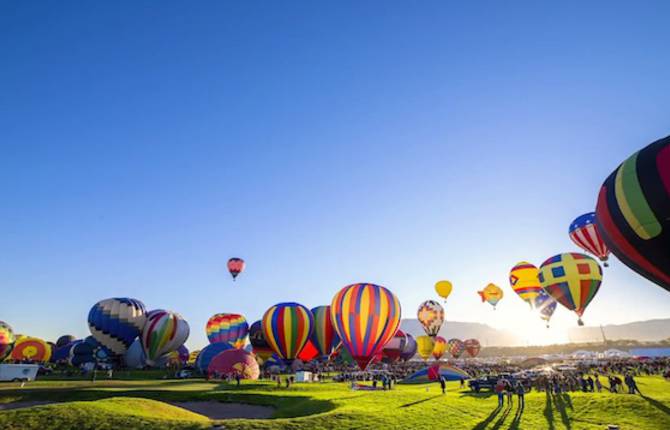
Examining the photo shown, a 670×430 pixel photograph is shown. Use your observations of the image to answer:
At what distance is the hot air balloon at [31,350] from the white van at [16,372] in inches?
1816

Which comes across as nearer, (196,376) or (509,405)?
(509,405)

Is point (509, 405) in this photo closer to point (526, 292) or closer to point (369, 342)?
point (369, 342)

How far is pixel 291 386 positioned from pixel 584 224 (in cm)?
3378

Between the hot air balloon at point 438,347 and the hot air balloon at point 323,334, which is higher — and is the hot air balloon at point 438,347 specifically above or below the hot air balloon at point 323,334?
below

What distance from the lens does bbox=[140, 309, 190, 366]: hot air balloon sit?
4806cm

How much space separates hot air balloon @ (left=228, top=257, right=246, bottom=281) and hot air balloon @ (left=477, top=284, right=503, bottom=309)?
44018 mm

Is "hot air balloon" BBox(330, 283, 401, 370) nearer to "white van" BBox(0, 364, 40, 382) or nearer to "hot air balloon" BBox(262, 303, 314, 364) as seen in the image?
"hot air balloon" BBox(262, 303, 314, 364)

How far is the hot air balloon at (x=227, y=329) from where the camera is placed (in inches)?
2528

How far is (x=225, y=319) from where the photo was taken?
65312 millimetres

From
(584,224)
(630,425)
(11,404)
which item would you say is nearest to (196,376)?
(11,404)

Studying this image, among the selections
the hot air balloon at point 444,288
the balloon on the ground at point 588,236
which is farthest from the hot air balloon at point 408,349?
the balloon on the ground at point 588,236

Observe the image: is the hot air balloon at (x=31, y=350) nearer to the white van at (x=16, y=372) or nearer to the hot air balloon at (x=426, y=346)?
the white van at (x=16, y=372)

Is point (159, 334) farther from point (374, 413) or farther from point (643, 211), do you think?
point (643, 211)

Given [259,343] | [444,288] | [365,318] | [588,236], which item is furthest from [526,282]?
[259,343]
